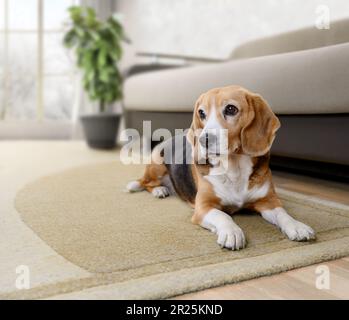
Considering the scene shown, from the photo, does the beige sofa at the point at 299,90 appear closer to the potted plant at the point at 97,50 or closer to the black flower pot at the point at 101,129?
the black flower pot at the point at 101,129

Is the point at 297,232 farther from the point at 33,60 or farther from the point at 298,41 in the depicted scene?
the point at 33,60

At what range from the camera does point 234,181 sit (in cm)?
150

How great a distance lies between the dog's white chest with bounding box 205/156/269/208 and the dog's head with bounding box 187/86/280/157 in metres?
0.05

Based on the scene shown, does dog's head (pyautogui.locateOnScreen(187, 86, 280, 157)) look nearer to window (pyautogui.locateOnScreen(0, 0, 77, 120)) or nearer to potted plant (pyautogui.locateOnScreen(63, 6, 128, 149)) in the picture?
potted plant (pyautogui.locateOnScreen(63, 6, 128, 149))

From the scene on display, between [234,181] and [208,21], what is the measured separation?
3.21 meters

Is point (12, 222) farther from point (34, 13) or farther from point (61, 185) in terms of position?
point (34, 13)

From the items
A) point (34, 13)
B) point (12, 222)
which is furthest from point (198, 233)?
point (34, 13)

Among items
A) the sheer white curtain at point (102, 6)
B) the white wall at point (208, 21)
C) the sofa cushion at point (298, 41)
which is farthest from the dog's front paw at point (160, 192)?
the sheer white curtain at point (102, 6)

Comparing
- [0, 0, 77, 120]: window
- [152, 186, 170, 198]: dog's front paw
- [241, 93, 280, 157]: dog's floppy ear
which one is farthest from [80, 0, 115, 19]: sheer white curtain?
[241, 93, 280, 157]: dog's floppy ear

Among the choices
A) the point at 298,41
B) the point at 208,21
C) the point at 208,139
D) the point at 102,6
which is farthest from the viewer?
the point at 102,6

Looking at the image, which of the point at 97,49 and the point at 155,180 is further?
the point at 97,49

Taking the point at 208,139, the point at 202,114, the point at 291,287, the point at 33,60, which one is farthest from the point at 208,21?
the point at 291,287
